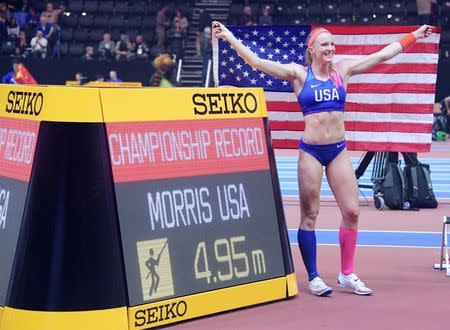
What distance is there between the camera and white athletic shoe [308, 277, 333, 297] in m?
7.46

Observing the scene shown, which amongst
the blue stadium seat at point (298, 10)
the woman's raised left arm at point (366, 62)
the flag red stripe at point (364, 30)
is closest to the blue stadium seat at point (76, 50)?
the blue stadium seat at point (298, 10)

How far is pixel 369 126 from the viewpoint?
37.9ft

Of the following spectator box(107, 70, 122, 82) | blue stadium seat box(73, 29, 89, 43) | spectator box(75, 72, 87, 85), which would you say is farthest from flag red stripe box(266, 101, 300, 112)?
blue stadium seat box(73, 29, 89, 43)

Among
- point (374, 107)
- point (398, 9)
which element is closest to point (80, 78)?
point (398, 9)

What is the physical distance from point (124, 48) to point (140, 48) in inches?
Answer: 20.4

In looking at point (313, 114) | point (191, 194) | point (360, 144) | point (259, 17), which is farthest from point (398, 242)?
point (259, 17)

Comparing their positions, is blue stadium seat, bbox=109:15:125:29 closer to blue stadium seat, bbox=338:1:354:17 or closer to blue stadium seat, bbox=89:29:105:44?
blue stadium seat, bbox=89:29:105:44

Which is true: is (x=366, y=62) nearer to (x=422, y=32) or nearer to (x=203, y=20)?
(x=422, y=32)

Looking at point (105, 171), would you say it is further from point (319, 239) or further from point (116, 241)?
point (319, 239)

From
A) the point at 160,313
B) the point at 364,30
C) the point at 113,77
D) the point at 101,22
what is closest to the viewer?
the point at 160,313

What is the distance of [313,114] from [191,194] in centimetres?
128

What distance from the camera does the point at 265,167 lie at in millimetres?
7434

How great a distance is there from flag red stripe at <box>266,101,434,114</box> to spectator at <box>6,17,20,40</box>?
20930mm

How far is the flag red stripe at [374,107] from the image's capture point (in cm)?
1060
